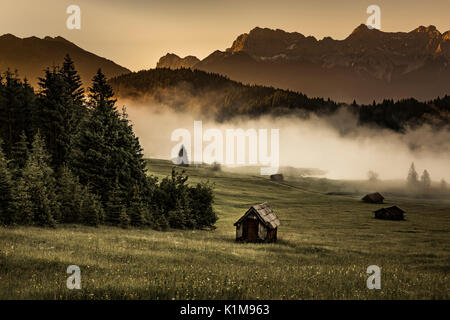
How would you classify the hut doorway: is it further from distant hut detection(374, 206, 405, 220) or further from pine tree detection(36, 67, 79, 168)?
distant hut detection(374, 206, 405, 220)

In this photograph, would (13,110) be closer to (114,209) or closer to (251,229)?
(114,209)

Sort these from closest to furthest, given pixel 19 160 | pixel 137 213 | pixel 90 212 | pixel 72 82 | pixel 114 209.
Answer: pixel 90 212 < pixel 114 209 < pixel 137 213 < pixel 19 160 < pixel 72 82

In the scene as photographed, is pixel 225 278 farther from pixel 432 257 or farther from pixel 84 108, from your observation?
pixel 84 108

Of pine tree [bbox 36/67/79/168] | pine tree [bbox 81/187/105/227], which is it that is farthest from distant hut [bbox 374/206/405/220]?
pine tree [bbox 36/67/79/168]

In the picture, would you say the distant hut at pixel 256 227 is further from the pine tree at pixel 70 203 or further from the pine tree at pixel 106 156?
the pine tree at pixel 70 203

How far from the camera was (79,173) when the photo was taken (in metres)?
Result: 41.7

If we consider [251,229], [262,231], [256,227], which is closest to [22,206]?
[251,229]

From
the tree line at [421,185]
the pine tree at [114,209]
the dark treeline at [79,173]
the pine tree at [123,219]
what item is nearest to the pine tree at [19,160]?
the dark treeline at [79,173]

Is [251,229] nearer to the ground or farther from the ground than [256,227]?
nearer to the ground

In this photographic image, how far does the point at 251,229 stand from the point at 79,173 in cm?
2319

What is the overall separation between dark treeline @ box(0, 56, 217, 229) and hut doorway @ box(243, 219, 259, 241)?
10.4m

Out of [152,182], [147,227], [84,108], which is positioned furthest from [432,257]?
[84,108]

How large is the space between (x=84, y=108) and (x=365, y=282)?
201 feet
